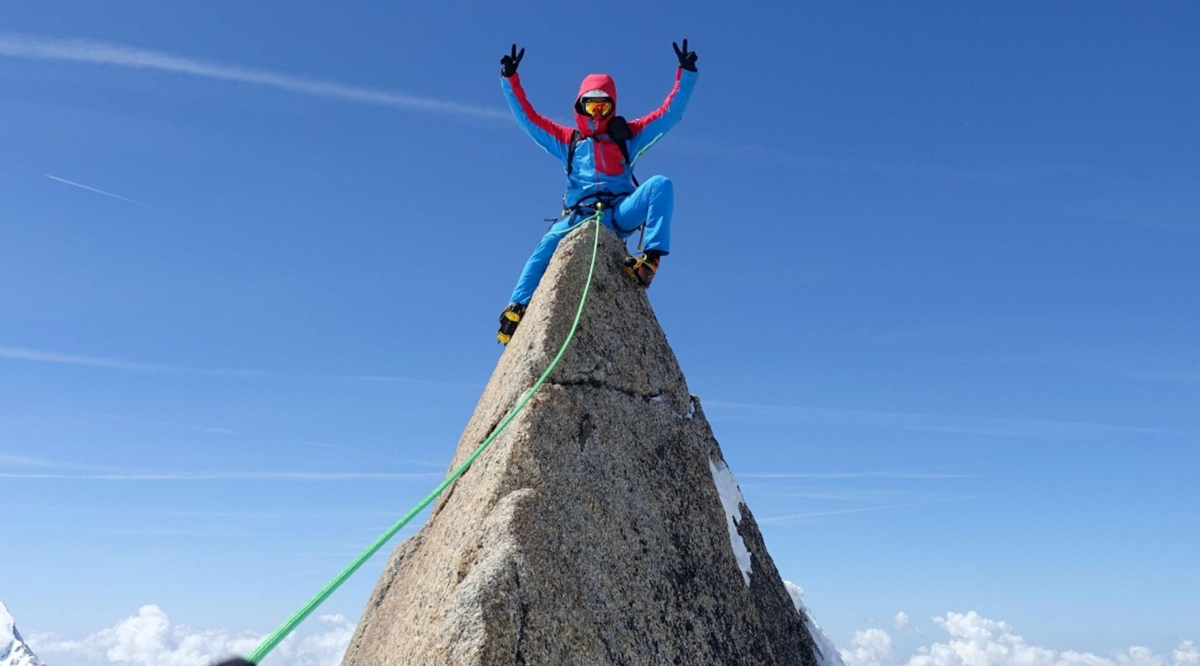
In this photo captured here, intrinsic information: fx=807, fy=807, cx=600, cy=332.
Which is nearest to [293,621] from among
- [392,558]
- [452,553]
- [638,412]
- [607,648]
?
[452,553]

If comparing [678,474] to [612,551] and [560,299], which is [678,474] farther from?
[560,299]

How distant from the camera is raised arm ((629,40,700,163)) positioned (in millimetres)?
11805

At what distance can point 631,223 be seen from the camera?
1089cm

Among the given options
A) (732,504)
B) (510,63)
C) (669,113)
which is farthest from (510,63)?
(732,504)

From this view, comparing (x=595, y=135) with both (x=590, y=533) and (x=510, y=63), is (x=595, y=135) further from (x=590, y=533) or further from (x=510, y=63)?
(x=590, y=533)

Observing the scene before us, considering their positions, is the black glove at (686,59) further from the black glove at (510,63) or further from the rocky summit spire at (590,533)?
the rocky summit spire at (590,533)

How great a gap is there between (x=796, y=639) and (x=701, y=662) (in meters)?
1.94

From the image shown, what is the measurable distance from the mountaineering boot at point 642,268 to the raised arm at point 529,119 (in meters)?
2.58

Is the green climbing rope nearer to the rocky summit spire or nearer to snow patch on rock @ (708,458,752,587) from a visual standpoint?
the rocky summit spire

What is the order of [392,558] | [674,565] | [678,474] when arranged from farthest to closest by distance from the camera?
[392,558], [678,474], [674,565]

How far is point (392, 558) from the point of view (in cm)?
1046

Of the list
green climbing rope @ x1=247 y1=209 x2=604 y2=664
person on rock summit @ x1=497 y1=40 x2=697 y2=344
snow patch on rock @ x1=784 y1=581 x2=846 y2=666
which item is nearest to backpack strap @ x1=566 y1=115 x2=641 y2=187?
person on rock summit @ x1=497 y1=40 x2=697 y2=344

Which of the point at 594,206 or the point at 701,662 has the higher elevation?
the point at 594,206

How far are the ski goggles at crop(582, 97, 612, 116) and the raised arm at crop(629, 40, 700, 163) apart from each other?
0.45m
